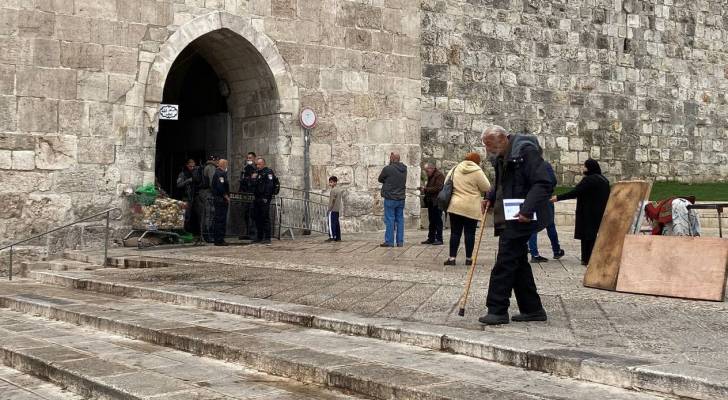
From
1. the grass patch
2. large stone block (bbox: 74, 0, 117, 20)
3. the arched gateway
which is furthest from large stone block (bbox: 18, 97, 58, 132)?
the grass patch

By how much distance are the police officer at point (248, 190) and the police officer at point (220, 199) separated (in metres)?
0.52

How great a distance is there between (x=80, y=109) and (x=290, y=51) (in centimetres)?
393

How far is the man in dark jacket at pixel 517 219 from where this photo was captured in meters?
7.30

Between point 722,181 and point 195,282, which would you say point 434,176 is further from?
point 722,181

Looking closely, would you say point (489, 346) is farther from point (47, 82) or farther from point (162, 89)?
point (162, 89)

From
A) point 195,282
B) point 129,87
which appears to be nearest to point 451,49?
point 129,87

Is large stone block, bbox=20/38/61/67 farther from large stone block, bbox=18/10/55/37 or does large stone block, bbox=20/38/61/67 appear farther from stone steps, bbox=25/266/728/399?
stone steps, bbox=25/266/728/399

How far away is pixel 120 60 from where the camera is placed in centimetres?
1515

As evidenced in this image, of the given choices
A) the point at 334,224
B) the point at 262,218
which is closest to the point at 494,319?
the point at 334,224

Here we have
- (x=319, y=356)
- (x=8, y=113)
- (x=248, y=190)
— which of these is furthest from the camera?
(x=248, y=190)

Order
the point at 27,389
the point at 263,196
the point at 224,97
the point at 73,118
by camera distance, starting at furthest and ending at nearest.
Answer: the point at 224,97, the point at 263,196, the point at 73,118, the point at 27,389

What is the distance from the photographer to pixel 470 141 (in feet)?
66.0

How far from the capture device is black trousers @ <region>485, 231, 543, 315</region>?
7273 millimetres

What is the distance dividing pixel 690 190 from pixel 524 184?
51.9 feet
